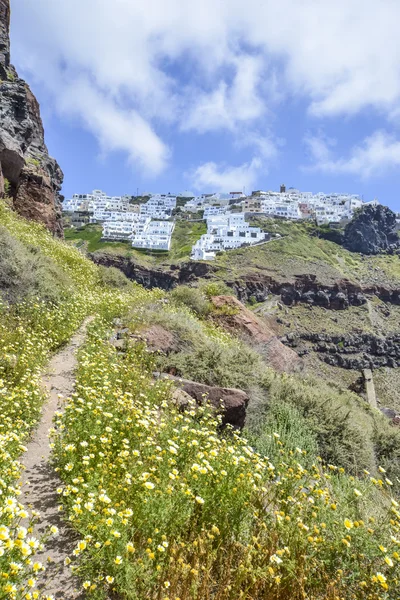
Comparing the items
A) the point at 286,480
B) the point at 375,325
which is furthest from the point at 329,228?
the point at 286,480

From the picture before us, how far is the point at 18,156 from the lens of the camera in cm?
1891

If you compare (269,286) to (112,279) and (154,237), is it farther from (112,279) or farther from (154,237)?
(112,279)

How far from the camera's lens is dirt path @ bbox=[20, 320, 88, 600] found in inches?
96.2

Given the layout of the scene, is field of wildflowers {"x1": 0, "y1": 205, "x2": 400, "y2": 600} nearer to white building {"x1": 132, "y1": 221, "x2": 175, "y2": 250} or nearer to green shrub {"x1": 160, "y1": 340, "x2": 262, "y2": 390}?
green shrub {"x1": 160, "y1": 340, "x2": 262, "y2": 390}

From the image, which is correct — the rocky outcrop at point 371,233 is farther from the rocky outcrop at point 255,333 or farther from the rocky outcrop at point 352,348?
the rocky outcrop at point 255,333

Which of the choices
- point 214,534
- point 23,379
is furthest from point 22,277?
point 214,534

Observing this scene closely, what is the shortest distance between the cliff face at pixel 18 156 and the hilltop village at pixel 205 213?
59.5 metres

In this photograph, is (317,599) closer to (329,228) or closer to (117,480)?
(117,480)

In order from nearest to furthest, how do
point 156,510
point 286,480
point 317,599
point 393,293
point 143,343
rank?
point 317,599, point 156,510, point 286,480, point 143,343, point 393,293

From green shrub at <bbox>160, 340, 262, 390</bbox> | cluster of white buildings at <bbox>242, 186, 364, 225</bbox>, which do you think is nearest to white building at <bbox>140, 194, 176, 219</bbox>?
cluster of white buildings at <bbox>242, 186, 364, 225</bbox>

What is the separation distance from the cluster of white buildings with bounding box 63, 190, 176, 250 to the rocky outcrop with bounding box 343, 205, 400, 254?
55.5 meters

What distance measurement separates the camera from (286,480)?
324 cm

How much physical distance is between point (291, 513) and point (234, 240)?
3667 inches

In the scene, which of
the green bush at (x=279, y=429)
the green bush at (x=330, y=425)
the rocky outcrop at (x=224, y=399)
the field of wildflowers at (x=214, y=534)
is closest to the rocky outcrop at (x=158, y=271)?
the green bush at (x=330, y=425)
